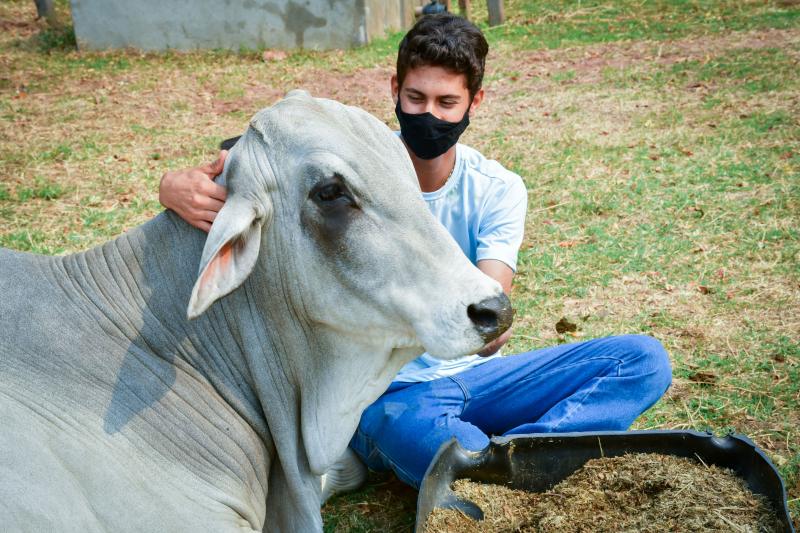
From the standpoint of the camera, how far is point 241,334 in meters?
2.43

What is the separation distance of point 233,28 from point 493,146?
5181mm

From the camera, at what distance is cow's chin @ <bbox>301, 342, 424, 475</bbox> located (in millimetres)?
2422

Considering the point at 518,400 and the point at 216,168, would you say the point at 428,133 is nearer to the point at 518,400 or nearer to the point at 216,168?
the point at 216,168

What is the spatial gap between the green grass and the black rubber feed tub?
0.44m

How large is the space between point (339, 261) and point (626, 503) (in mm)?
1357

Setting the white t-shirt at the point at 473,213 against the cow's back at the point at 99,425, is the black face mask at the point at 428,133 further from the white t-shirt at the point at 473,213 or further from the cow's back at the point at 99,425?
the cow's back at the point at 99,425

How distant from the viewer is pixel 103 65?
33.7 ft

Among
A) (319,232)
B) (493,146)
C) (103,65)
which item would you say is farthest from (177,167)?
(319,232)

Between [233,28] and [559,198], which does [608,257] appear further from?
[233,28]

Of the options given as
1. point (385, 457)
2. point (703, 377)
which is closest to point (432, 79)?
point (385, 457)

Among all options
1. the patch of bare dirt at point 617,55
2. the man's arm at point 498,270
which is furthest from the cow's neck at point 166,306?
the patch of bare dirt at point 617,55

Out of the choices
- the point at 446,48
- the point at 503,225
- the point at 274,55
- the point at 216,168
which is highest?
the point at 446,48

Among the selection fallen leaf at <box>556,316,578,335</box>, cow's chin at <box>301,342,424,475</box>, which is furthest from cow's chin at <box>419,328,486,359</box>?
fallen leaf at <box>556,316,578,335</box>

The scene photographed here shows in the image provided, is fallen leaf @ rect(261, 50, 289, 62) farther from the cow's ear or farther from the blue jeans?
the cow's ear
